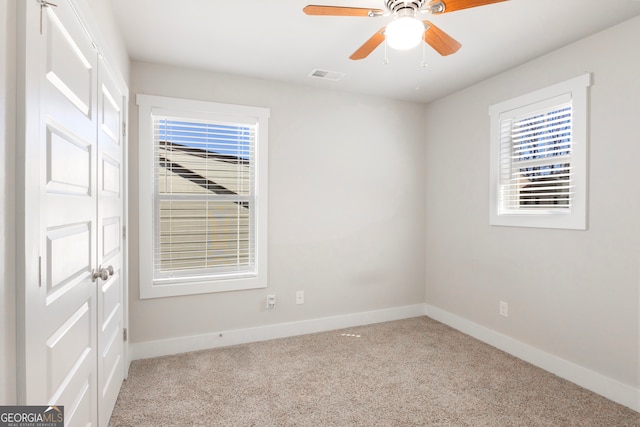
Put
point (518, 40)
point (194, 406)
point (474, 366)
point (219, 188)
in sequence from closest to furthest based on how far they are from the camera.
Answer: point (194, 406) < point (518, 40) < point (474, 366) < point (219, 188)

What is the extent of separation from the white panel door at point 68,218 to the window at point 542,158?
311cm

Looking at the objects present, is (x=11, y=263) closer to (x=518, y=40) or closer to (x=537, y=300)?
(x=518, y=40)

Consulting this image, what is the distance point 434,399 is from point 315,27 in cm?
267

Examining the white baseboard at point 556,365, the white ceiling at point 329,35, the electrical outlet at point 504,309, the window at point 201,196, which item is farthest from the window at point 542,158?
the window at point 201,196

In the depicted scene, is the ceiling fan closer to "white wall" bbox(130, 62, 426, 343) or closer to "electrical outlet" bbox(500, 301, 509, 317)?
"white wall" bbox(130, 62, 426, 343)

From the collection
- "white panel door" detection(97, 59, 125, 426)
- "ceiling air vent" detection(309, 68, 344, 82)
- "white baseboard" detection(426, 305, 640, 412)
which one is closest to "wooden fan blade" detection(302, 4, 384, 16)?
"white panel door" detection(97, 59, 125, 426)

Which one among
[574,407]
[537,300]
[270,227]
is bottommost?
[574,407]

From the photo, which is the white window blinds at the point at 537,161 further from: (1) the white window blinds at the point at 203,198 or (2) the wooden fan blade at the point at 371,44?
(1) the white window blinds at the point at 203,198

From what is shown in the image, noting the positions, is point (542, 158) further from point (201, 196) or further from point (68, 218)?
point (68, 218)

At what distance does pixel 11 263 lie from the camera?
0.96m

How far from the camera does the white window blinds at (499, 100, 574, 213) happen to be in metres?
2.67

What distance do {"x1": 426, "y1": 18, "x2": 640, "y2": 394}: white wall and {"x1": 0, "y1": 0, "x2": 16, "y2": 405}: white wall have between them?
10.4 ft

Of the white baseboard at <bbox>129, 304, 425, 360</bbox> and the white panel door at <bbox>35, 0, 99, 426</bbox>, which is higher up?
the white panel door at <bbox>35, 0, 99, 426</bbox>

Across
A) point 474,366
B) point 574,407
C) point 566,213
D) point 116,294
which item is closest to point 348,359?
point 474,366
